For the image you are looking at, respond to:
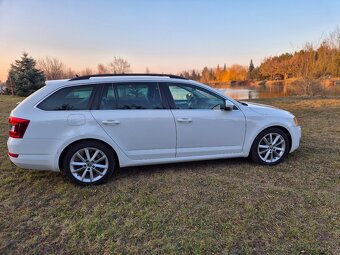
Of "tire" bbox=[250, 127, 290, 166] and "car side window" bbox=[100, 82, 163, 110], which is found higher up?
"car side window" bbox=[100, 82, 163, 110]

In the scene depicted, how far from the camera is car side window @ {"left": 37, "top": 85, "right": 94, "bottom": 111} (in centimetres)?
355

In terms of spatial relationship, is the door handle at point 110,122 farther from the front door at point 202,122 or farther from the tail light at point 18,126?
the tail light at point 18,126

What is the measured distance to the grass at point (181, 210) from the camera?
2.43m

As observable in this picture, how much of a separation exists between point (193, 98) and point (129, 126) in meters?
1.13

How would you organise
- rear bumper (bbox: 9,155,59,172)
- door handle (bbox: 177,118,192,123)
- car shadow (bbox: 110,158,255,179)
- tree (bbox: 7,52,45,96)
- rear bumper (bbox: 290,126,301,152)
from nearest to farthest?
rear bumper (bbox: 9,155,59,172) → door handle (bbox: 177,118,192,123) → car shadow (bbox: 110,158,255,179) → rear bumper (bbox: 290,126,301,152) → tree (bbox: 7,52,45,96)

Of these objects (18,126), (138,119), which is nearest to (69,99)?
(18,126)

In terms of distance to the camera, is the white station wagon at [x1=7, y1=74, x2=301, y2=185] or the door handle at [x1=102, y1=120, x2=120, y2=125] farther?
the door handle at [x1=102, y1=120, x2=120, y2=125]

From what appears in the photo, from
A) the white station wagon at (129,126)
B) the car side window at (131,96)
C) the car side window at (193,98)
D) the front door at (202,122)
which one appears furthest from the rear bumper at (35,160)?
the car side window at (193,98)

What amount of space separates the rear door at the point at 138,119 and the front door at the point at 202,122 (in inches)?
6.9

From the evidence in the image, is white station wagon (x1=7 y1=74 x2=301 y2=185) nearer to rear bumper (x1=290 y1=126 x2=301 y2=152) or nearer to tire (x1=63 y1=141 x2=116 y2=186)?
tire (x1=63 y1=141 x2=116 y2=186)

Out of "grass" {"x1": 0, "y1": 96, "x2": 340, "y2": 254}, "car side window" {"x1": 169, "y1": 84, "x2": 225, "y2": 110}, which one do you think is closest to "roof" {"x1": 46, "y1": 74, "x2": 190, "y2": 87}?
"car side window" {"x1": 169, "y1": 84, "x2": 225, "y2": 110}

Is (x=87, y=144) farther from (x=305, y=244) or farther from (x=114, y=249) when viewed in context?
(x=305, y=244)

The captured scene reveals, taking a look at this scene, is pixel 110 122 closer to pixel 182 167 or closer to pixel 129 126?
pixel 129 126

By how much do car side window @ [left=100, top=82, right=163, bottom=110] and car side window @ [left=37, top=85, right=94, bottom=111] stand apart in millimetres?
231
